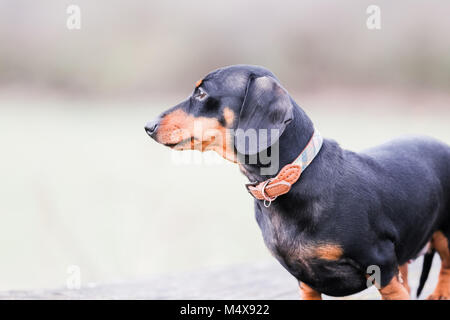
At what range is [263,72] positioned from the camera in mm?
2947

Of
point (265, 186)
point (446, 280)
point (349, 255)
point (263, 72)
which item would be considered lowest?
point (446, 280)

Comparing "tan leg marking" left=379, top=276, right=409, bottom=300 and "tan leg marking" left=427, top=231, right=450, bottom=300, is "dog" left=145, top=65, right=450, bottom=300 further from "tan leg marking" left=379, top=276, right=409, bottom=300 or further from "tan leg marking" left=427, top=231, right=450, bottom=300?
"tan leg marking" left=427, top=231, right=450, bottom=300

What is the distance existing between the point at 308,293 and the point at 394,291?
46cm

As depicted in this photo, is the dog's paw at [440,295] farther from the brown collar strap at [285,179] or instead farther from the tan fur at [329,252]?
the brown collar strap at [285,179]

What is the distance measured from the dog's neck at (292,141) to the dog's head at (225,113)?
0.29ft

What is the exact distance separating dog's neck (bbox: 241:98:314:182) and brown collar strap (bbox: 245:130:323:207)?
1.0 inches

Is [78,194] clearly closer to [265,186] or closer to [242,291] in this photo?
[242,291]

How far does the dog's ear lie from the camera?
2783mm

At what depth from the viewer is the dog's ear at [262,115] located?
9.13 feet

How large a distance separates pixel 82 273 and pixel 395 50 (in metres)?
7.09

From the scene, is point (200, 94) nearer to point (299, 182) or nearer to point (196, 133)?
point (196, 133)

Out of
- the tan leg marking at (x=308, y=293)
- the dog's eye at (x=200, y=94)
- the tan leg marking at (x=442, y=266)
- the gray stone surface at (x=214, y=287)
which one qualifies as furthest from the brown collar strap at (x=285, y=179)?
the gray stone surface at (x=214, y=287)

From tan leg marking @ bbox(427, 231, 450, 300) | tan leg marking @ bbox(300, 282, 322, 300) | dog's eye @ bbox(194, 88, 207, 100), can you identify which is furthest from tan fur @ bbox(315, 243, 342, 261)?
tan leg marking @ bbox(427, 231, 450, 300)

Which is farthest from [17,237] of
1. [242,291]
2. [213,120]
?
[213,120]
